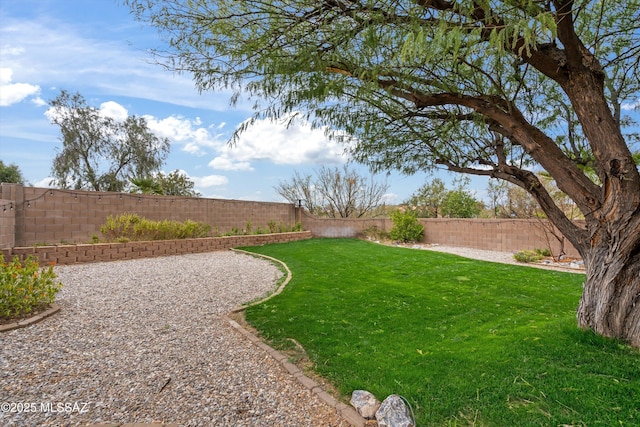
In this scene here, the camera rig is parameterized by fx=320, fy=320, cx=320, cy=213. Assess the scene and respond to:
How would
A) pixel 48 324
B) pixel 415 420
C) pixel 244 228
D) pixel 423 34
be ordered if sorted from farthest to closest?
pixel 244 228
pixel 48 324
pixel 415 420
pixel 423 34

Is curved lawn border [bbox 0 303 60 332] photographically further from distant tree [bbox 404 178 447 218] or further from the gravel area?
distant tree [bbox 404 178 447 218]

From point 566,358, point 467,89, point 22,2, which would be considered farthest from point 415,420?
point 22,2

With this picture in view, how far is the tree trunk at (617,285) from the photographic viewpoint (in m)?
2.61

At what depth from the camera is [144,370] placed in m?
2.77

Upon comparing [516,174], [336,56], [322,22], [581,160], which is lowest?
[516,174]

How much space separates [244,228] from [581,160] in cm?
1096

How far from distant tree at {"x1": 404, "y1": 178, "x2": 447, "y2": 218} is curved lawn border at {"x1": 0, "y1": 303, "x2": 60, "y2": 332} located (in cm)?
1370

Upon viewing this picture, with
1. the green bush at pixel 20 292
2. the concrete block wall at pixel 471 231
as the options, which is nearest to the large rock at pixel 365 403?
the green bush at pixel 20 292

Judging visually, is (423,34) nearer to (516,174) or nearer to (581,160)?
(516,174)

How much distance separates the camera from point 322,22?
8.53 feet

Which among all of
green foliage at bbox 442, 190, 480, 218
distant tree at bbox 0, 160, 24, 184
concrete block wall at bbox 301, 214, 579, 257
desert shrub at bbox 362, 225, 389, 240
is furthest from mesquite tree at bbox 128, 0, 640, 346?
distant tree at bbox 0, 160, 24, 184

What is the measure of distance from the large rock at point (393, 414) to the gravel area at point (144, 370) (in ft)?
0.89

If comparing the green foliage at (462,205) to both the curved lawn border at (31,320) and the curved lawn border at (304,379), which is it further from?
the curved lawn border at (31,320)

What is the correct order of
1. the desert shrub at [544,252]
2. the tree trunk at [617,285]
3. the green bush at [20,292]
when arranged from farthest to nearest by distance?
the desert shrub at [544,252]
the green bush at [20,292]
the tree trunk at [617,285]
